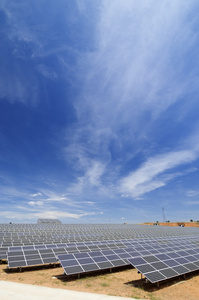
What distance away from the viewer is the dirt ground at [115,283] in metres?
10.3

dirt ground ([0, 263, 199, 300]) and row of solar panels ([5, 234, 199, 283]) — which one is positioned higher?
row of solar panels ([5, 234, 199, 283])

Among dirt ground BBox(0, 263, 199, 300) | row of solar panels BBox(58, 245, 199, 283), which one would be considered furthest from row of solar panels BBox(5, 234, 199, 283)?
dirt ground BBox(0, 263, 199, 300)

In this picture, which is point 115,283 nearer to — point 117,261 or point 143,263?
point 143,263

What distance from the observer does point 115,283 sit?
39.6 feet

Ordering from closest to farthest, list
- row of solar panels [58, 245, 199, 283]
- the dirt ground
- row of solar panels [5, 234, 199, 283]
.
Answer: the dirt ground, row of solar panels [58, 245, 199, 283], row of solar panels [5, 234, 199, 283]

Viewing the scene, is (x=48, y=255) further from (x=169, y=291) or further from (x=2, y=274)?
(x=169, y=291)

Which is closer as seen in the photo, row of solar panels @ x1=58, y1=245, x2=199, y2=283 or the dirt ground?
the dirt ground

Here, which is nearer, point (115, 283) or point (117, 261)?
point (115, 283)

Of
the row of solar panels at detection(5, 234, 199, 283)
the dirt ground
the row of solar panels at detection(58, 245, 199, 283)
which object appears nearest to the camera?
the dirt ground

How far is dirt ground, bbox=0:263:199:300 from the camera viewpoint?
1030cm

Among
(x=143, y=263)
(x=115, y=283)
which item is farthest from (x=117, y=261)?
(x=143, y=263)

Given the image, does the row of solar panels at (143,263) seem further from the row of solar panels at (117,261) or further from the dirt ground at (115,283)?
the dirt ground at (115,283)

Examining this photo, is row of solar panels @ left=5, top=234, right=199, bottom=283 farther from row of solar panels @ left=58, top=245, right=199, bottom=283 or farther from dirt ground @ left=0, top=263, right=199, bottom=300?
dirt ground @ left=0, top=263, right=199, bottom=300

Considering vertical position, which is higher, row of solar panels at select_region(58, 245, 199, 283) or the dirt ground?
row of solar panels at select_region(58, 245, 199, 283)
